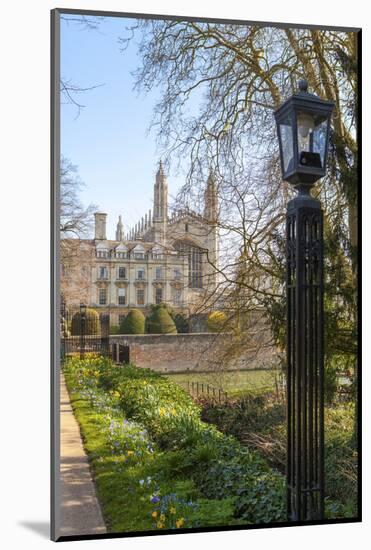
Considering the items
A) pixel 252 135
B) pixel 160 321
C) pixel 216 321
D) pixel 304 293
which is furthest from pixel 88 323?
pixel 252 135

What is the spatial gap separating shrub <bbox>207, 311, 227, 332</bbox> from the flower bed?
0.45 metres

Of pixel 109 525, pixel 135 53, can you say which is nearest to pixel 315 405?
pixel 109 525

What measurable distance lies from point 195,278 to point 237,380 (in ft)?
2.37

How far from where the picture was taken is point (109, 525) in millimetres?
4016

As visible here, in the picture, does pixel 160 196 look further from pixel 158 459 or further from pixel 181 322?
pixel 158 459

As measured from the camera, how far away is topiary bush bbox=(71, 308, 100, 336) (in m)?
4.10

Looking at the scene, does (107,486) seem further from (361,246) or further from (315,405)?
(361,246)

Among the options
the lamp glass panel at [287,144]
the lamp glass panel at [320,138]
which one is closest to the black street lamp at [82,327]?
the lamp glass panel at [287,144]

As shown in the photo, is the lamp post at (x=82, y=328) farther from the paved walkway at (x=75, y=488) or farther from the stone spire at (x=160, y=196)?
the stone spire at (x=160, y=196)

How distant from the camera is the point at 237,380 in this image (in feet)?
15.0

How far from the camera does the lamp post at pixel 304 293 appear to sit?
346 centimetres

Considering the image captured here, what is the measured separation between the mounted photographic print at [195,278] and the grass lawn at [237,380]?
0.6 inches

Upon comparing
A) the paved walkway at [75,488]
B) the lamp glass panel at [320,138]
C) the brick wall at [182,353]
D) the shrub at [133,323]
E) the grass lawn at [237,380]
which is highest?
the lamp glass panel at [320,138]

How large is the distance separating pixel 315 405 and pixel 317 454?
0.24 m
